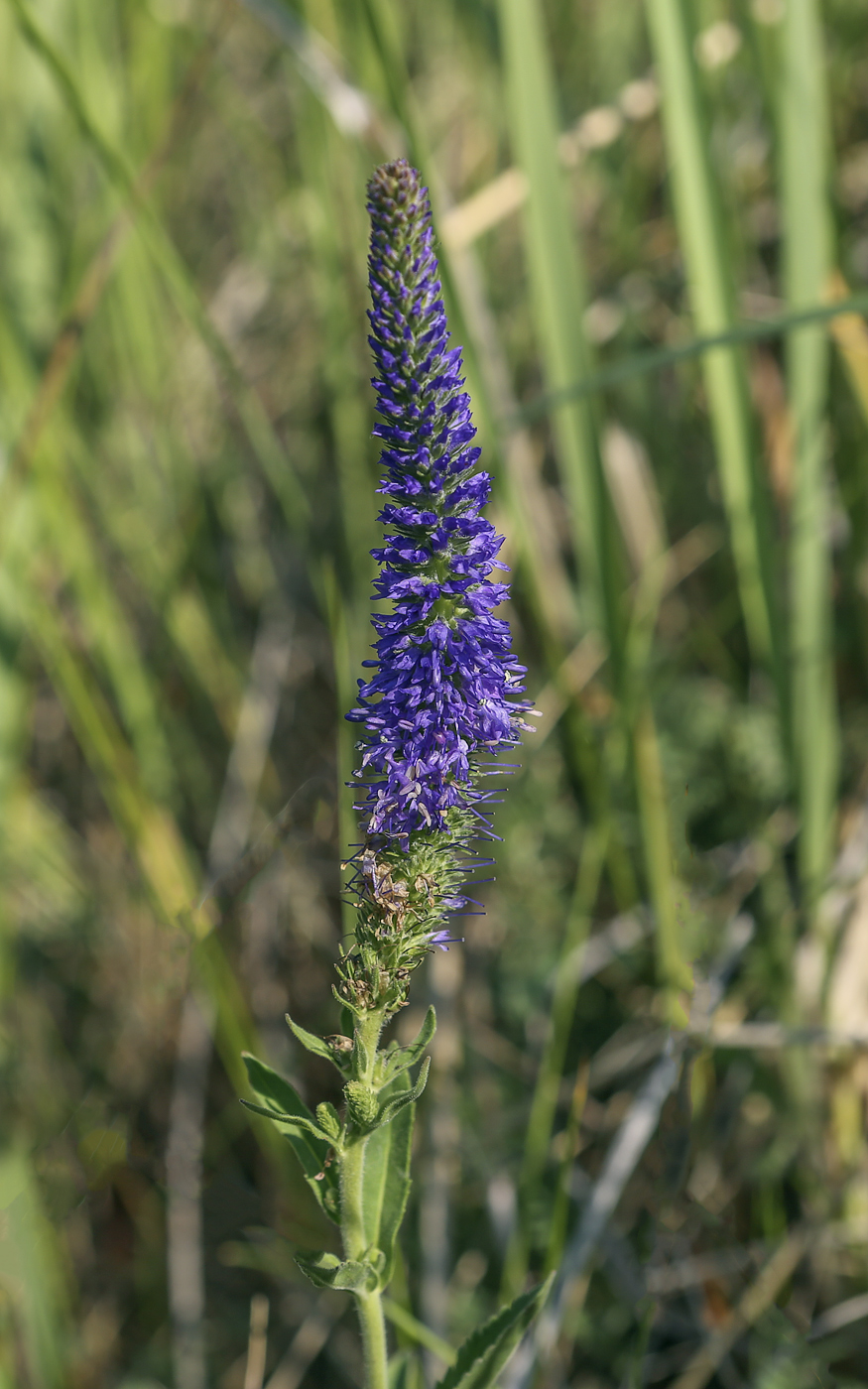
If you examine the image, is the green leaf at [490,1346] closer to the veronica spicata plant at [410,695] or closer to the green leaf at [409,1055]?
the veronica spicata plant at [410,695]

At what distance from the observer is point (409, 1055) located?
1236 millimetres

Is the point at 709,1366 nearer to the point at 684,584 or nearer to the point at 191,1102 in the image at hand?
the point at 191,1102

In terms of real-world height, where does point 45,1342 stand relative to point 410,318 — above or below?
below

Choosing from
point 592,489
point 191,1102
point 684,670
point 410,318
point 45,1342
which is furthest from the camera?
point 684,670

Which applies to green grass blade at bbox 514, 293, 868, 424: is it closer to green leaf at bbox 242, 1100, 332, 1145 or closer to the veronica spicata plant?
the veronica spicata plant

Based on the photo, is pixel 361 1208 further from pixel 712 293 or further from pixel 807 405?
pixel 807 405

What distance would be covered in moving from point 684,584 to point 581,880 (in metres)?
1.34

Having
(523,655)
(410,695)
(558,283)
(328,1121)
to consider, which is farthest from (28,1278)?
(558,283)

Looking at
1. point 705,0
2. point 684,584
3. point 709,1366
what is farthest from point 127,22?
point 709,1366

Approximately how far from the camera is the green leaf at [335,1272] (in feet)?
3.95

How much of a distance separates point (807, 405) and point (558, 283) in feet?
2.54

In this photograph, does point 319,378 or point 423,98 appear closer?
point 319,378

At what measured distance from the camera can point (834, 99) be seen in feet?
11.5

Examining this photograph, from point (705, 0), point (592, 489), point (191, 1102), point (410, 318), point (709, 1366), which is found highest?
point (705, 0)
